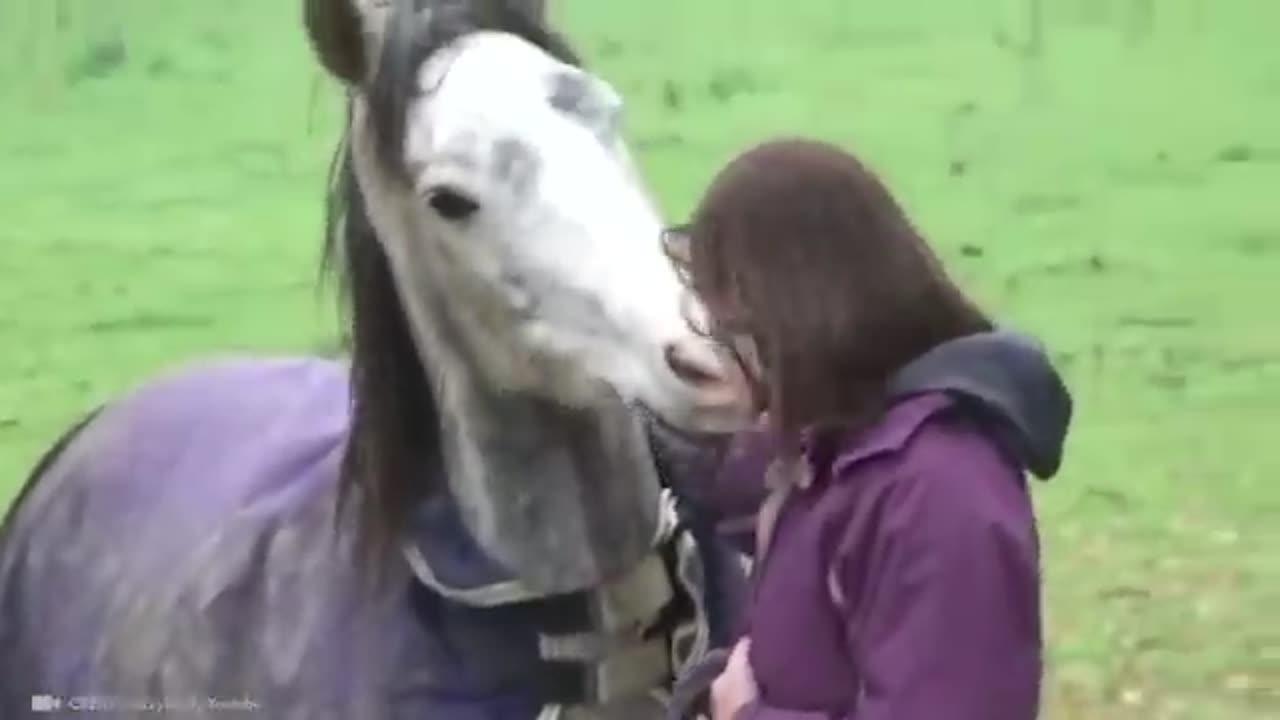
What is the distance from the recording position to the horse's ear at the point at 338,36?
4.31ft

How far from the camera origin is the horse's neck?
4.33ft

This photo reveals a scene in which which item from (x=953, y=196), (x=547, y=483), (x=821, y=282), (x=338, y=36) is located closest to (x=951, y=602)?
(x=821, y=282)

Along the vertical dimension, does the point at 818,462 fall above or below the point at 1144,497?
above

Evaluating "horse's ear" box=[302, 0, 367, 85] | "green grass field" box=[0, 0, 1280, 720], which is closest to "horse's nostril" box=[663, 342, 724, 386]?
"horse's ear" box=[302, 0, 367, 85]

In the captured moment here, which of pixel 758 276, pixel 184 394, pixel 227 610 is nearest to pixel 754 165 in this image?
pixel 758 276

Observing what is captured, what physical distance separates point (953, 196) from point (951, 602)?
2945mm

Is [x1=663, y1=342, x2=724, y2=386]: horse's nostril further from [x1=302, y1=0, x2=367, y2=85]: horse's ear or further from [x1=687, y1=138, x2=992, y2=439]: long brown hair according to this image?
[x1=302, y1=0, x2=367, y2=85]: horse's ear

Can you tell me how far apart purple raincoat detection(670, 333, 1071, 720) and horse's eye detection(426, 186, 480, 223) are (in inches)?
10.0

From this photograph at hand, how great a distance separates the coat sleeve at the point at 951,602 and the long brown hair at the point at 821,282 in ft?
0.23

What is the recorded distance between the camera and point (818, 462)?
3.80 feet

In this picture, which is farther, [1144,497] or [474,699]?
[1144,497]

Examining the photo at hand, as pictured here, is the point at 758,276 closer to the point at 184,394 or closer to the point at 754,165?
the point at 754,165

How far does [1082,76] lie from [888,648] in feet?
11.1

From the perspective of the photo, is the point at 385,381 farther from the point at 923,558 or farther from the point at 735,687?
the point at 923,558
